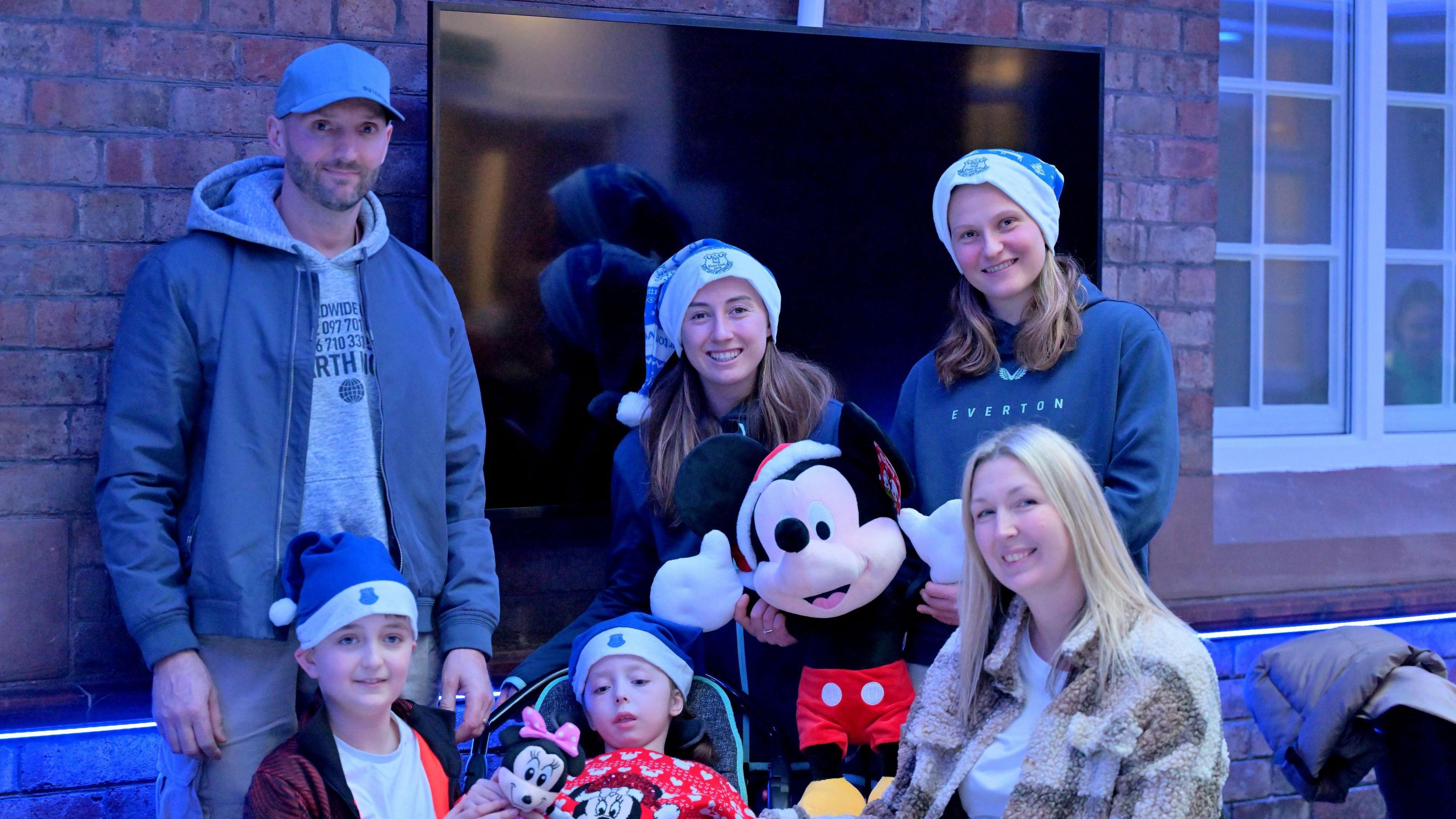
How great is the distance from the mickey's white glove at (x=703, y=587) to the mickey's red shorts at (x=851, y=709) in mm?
224

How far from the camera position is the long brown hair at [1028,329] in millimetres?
2264

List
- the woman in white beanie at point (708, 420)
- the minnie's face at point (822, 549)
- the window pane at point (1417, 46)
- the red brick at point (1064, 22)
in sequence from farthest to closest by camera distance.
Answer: the window pane at point (1417, 46) < the red brick at point (1064, 22) < the woman in white beanie at point (708, 420) < the minnie's face at point (822, 549)

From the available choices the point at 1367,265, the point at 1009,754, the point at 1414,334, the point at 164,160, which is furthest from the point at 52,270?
the point at 1414,334

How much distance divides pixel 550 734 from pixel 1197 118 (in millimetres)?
2829

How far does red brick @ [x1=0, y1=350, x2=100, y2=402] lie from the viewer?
8.70ft

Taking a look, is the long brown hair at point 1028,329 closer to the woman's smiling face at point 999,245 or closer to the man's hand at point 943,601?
the woman's smiling face at point 999,245

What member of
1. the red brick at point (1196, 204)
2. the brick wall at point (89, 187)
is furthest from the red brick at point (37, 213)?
the red brick at point (1196, 204)

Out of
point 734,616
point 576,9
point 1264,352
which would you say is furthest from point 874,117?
point 1264,352

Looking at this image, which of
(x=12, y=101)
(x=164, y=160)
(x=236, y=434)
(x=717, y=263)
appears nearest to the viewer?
(x=236, y=434)

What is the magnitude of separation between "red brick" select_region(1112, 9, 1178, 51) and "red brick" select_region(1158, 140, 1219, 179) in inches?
11.7

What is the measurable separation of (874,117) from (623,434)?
3.59 ft

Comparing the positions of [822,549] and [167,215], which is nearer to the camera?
[822,549]

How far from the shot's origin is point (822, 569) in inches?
81.9

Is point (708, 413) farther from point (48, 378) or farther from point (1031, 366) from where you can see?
point (48, 378)
